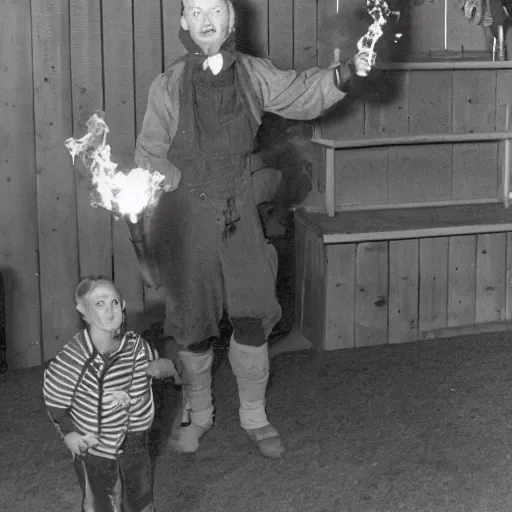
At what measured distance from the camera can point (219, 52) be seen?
119 inches

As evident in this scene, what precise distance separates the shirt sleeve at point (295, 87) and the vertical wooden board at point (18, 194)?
1158 millimetres

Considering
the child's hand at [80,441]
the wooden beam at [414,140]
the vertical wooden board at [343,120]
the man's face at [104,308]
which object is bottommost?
the child's hand at [80,441]

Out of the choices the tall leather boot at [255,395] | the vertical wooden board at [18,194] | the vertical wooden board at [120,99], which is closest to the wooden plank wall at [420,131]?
the vertical wooden board at [120,99]

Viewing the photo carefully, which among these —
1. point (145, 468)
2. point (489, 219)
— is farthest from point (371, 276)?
point (145, 468)

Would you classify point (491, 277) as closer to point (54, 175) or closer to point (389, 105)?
point (389, 105)

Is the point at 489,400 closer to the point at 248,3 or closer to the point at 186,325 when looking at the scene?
the point at 186,325

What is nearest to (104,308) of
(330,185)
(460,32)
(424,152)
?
(330,185)

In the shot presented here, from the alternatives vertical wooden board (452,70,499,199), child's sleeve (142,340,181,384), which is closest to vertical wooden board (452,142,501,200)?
vertical wooden board (452,70,499,199)

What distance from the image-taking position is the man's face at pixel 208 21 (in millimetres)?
2971

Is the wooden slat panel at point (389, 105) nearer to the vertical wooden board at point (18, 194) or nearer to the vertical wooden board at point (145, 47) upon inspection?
the vertical wooden board at point (145, 47)

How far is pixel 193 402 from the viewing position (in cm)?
327

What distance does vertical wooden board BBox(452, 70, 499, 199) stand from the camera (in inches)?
177

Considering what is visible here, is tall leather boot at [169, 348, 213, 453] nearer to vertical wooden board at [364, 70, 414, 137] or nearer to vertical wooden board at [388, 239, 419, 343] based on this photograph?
vertical wooden board at [388, 239, 419, 343]

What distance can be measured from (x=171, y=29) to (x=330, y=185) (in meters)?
0.93
